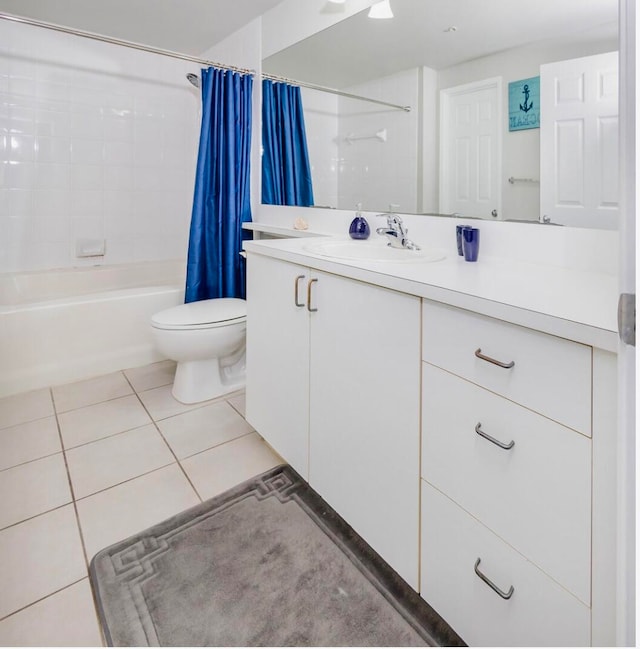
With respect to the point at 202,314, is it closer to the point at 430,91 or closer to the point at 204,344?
the point at 204,344

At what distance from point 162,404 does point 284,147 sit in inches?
62.9

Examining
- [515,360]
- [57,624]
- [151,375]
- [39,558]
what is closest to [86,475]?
[39,558]

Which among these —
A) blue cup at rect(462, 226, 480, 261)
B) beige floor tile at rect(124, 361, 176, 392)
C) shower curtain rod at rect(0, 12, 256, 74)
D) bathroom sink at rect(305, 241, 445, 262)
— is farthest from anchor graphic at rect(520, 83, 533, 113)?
beige floor tile at rect(124, 361, 176, 392)

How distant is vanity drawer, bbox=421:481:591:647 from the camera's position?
0.76m

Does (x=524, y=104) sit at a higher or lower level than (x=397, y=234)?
higher

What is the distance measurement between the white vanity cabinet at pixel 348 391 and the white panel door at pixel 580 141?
60cm

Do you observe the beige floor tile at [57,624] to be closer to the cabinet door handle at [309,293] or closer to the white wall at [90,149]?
the cabinet door handle at [309,293]

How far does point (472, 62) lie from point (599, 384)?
1.25 metres

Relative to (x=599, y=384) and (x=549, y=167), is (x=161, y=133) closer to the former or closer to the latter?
(x=549, y=167)

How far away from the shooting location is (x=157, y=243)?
10.8 ft

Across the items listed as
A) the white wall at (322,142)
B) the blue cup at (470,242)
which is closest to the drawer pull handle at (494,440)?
the blue cup at (470,242)

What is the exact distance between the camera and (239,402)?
7.46 ft

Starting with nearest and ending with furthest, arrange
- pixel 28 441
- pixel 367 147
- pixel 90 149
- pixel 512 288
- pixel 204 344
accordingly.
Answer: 1. pixel 512 288
2. pixel 28 441
3. pixel 367 147
4. pixel 204 344
5. pixel 90 149

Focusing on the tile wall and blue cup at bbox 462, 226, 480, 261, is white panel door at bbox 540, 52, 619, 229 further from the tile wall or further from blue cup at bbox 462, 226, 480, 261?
the tile wall
